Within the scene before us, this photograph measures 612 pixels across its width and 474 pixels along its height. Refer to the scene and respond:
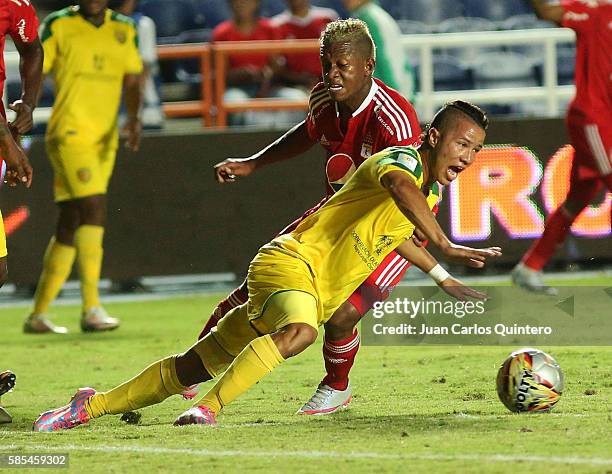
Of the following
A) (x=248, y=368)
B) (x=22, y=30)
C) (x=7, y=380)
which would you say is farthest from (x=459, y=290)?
(x=22, y=30)

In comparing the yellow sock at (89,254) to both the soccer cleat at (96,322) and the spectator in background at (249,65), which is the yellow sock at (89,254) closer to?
the soccer cleat at (96,322)

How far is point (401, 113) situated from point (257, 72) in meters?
7.08

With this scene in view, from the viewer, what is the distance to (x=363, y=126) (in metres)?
6.83

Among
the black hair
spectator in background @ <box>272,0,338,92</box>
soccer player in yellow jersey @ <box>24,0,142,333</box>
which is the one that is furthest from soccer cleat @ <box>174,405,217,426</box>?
spectator in background @ <box>272,0,338,92</box>

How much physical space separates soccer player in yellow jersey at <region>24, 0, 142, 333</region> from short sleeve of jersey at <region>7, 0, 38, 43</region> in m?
3.04

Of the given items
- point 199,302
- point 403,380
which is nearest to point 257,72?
point 199,302

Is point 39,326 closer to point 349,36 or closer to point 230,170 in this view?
point 230,170

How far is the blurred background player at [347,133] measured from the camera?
21.8 feet

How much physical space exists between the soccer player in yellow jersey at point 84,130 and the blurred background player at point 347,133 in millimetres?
3632

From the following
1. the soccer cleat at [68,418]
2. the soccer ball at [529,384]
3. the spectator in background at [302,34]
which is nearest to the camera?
the soccer cleat at [68,418]

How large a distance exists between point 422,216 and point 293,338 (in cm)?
75

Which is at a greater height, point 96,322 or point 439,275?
point 439,275

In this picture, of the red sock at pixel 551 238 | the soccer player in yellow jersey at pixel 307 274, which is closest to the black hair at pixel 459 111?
the soccer player in yellow jersey at pixel 307 274

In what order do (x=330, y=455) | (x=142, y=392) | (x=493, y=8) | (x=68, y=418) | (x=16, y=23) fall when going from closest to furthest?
(x=330, y=455) < (x=142, y=392) < (x=68, y=418) < (x=16, y=23) < (x=493, y=8)
